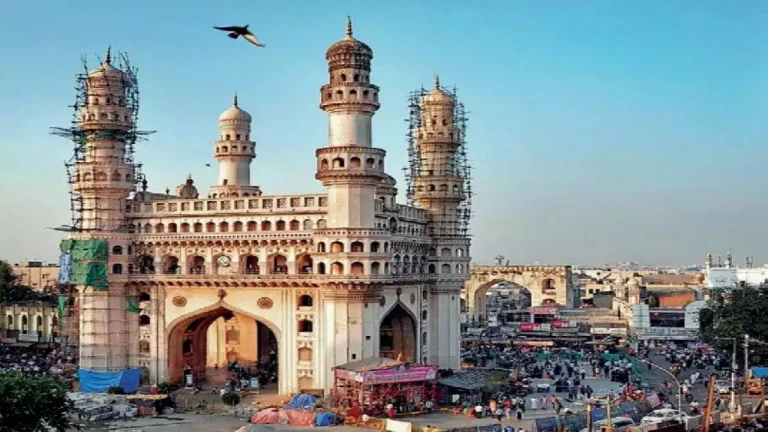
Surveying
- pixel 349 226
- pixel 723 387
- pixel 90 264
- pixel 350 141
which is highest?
pixel 350 141

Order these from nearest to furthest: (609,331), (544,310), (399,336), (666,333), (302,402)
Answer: (302,402)
(399,336)
(666,333)
(609,331)
(544,310)

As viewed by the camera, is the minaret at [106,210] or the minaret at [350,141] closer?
the minaret at [350,141]

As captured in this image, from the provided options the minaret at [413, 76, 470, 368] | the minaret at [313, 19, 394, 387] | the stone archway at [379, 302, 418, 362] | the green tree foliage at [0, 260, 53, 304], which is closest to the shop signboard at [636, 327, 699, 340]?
the minaret at [413, 76, 470, 368]

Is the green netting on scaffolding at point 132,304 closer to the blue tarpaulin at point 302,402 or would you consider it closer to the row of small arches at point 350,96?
the blue tarpaulin at point 302,402

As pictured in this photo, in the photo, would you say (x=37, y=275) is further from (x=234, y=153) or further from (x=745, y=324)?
(x=745, y=324)

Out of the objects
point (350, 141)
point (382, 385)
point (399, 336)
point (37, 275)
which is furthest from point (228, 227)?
point (37, 275)

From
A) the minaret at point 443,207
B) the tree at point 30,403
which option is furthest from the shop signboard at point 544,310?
the tree at point 30,403

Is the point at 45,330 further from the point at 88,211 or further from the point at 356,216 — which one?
the point at 356,216
